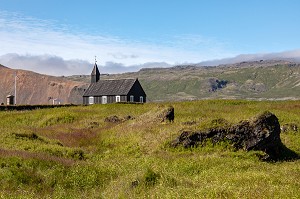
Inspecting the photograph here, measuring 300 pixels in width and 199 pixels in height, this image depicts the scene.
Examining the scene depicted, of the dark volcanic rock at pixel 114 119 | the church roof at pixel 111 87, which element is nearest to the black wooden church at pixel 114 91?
the church roof at pixel 111 87

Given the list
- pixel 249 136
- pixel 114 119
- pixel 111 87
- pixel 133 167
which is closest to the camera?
pixel 133 167

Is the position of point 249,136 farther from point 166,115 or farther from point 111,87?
point 111,87

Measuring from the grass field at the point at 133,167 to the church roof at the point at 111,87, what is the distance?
64180 millimetres

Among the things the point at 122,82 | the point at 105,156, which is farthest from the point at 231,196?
the point at 122,82

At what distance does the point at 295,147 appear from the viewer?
3183 cm

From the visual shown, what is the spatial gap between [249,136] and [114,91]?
269 feet

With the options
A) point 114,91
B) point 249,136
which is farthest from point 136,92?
point 249,136

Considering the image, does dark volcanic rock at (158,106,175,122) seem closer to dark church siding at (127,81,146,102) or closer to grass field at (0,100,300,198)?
grass field at (0,100,300,198)

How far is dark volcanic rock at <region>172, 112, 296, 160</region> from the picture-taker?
1090 inches

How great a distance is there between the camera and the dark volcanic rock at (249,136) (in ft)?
90.8

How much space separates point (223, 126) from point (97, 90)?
86.4 meters

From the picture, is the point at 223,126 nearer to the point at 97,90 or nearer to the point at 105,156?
the point at 105,156

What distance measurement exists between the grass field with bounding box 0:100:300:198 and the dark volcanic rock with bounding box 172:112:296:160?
2.42ft

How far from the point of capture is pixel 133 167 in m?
22.4
